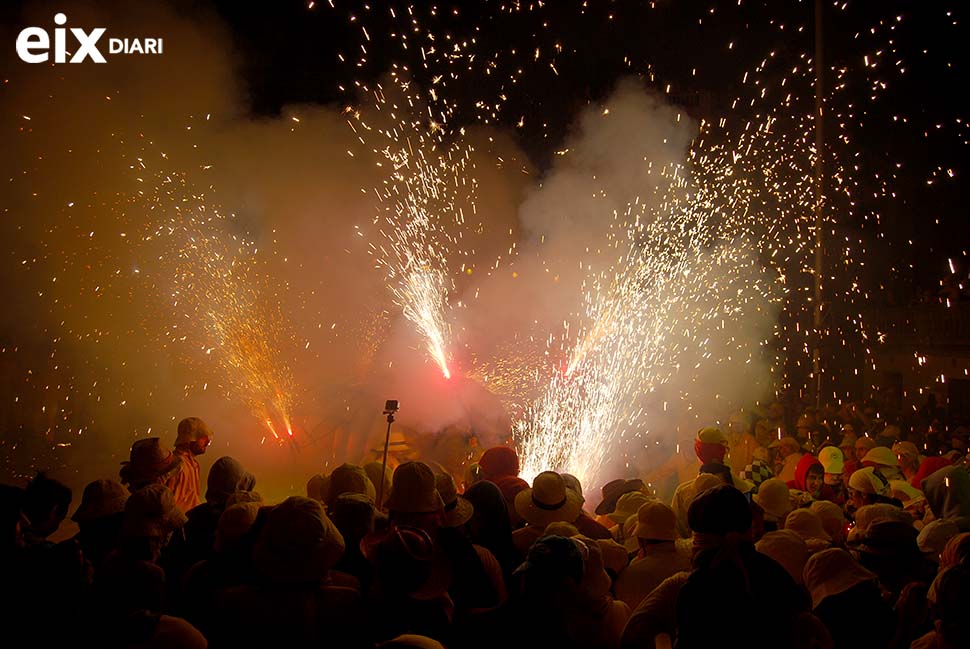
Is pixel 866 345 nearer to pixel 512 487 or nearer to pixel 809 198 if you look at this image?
pixel 809 198

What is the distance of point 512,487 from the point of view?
13.3ft

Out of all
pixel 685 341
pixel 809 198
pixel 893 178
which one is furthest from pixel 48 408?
pixel 893 178

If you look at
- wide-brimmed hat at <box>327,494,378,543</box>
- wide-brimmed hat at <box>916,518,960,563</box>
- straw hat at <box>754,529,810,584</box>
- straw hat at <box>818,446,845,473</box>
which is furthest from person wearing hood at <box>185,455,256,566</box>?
straw hat at <box>818,446,845,473</box>

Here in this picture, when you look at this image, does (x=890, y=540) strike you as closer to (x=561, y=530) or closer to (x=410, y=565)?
(x=561, y=530)

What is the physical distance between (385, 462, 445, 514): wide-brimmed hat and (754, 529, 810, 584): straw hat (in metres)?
1.23

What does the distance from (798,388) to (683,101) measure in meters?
5.45

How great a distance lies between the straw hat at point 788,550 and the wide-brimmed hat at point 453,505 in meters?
1.09

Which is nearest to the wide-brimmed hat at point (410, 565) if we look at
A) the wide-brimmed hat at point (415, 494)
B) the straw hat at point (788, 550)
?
the wide-brimmed hat at point (415, 494)

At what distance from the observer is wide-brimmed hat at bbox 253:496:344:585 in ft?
7.51

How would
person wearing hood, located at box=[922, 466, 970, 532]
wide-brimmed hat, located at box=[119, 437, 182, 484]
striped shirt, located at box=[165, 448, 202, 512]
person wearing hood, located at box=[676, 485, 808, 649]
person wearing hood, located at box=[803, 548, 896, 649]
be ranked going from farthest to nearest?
striped shirt, located at box=[165, 448, 202, 512]
wide-brimmed hat, located at box=[119, 437, 182, 484]
person wearing hood, located at box=[922, 466, 970, 532]
person wearing hood, located at box=[803, 548, 896, 649]
person wearing hood, located at box=[676, 485, 808, 649]

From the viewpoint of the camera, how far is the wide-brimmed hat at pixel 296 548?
2.29 meters

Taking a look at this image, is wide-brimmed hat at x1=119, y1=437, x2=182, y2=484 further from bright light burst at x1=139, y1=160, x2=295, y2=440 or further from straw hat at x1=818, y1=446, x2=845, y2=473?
bright light burst at x1=139, y1=160, x2=295, y2=440

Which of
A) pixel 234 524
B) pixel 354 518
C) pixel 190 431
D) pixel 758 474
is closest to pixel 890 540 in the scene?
pixel 354 518

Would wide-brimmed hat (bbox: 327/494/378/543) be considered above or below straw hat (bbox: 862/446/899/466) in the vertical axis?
below
